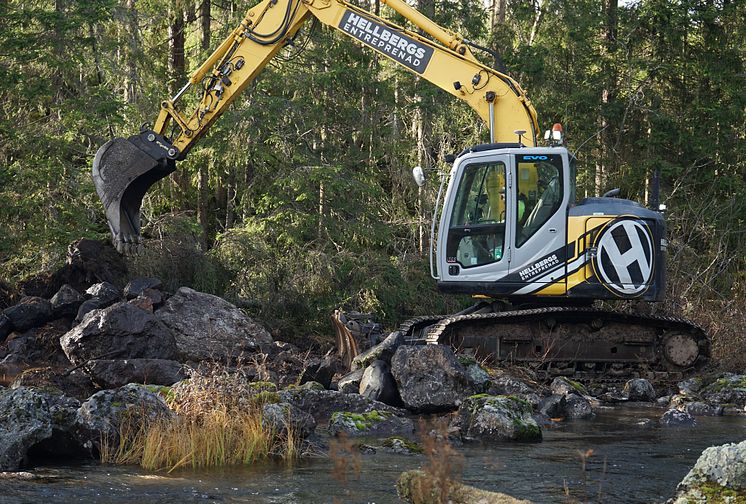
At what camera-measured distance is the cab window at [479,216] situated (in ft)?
50.3

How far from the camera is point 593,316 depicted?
15.8 metres

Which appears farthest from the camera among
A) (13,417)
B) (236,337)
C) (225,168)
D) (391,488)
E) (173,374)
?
(225,168)

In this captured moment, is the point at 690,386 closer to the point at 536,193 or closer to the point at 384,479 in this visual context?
the point at 536,193

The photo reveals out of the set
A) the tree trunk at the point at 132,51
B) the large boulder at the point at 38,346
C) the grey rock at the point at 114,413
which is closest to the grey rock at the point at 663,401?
the grey rock at the point at 114,413

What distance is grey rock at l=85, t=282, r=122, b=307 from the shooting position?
16933 millimetres

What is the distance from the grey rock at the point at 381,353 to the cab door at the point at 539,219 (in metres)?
2.07

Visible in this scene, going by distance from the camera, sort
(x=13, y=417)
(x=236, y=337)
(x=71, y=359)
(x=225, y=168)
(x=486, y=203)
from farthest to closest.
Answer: (x=225, y=168)
(x=236, y=337)
(x=486, y=203)
(x=71, y=359)
(x=13, y=417)

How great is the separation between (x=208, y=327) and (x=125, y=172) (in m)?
2.80

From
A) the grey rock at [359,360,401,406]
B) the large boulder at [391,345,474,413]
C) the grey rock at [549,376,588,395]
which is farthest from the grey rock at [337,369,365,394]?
the grey rock at [549,376,588,395]

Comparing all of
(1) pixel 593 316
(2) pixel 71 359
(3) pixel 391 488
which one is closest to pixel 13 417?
(3) pixel 391 488

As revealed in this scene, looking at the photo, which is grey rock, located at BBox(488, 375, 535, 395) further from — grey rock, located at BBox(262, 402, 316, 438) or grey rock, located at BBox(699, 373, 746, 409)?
grey rock, located at BBox(262, 402, 316, 438)

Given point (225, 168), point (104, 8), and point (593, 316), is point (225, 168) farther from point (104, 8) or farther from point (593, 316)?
point (593, 316)

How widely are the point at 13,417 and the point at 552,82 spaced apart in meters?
18.5

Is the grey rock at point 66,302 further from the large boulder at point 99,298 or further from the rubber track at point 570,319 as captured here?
the rubber track at point 570,319
